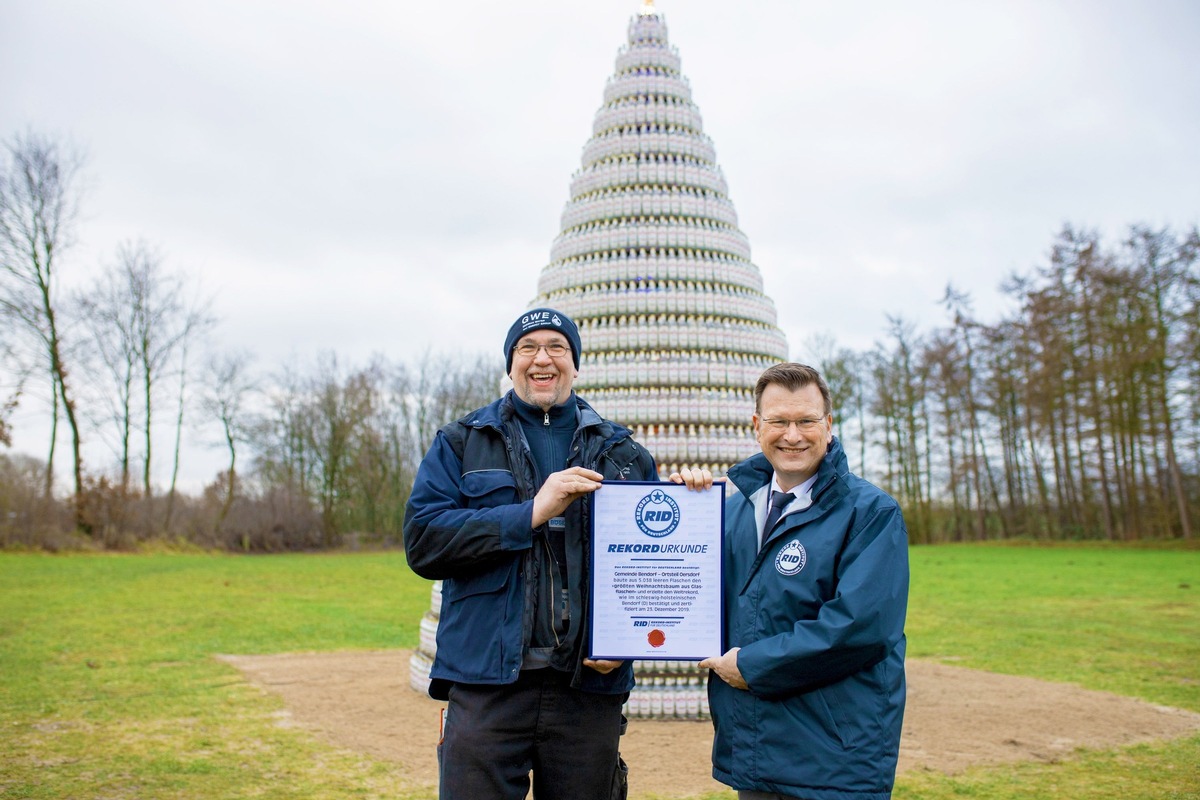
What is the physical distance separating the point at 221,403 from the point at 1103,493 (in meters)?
39.2

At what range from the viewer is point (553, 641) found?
3.68 m

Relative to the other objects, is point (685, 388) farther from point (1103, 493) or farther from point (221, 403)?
point (221, 403)

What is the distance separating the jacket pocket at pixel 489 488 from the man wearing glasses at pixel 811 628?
1.00 meters

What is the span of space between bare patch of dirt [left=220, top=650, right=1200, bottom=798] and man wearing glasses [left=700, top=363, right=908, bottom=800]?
3432 millimetres

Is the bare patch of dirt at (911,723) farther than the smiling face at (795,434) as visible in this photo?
A: Yes

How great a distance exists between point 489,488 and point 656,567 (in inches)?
30.3

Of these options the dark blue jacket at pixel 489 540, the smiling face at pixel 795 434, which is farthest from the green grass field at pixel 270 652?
the smiling face at pixel 795 434

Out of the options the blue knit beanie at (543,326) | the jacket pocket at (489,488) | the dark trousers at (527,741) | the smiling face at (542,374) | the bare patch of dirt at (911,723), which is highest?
the blue knit beanie at (543,326)

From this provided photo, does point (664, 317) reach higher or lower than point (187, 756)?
higher

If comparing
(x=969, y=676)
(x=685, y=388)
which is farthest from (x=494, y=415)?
(x=969, y=676)

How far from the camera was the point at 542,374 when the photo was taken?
3.99 meters

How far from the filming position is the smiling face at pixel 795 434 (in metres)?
3.49

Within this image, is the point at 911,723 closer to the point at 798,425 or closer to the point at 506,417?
the point at 798,425

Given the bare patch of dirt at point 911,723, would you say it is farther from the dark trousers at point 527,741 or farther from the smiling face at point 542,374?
the smiling face at point 542,374
